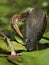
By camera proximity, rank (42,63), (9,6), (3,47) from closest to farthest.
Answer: (42,63) < (3,47) < (9,6)

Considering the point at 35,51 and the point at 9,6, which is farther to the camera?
the point at 9,6

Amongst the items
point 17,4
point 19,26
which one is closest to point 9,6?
point 17,4

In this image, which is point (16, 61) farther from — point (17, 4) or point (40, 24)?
point (17, 4)

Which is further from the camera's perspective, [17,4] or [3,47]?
[17,4]

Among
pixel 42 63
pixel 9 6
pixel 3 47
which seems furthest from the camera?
pixel 9 6

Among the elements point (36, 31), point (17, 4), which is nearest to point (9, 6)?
point (17, 4)

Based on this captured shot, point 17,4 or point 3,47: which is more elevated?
point 3,47

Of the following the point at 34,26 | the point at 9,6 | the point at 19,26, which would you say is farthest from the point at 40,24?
the point at 9,6

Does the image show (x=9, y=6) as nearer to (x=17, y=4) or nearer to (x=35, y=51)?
(x=17, y=4)
